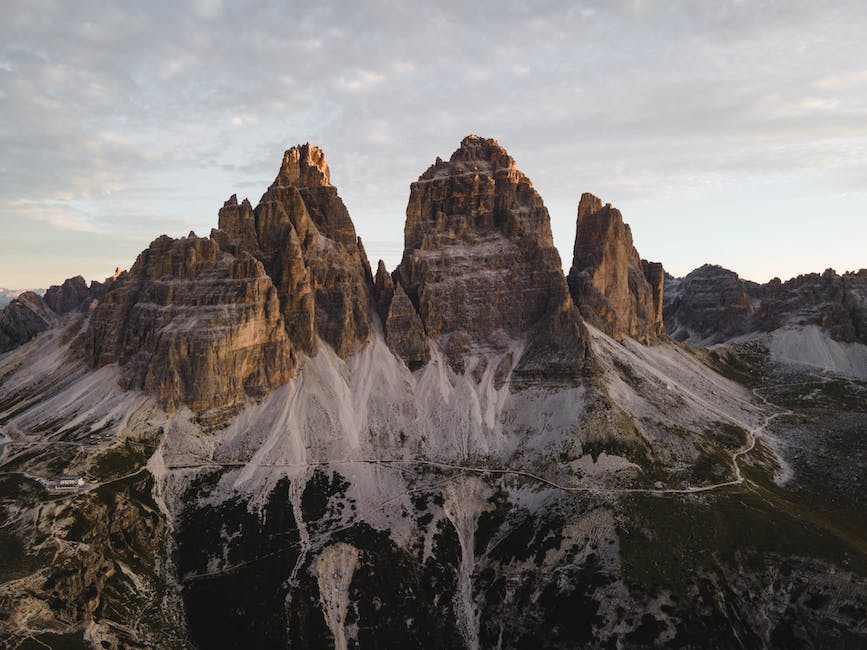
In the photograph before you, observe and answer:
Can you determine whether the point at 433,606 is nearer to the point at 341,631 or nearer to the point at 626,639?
the point at 341,631

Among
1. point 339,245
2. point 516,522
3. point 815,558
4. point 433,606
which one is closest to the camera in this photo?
point 815,558

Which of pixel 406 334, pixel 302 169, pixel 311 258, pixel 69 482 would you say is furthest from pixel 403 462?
pixel 302 169

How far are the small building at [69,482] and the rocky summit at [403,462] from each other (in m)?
0.99

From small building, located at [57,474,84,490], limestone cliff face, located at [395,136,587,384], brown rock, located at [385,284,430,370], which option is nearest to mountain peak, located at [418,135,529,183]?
limestone cliff face, located at [395,136,587,384]

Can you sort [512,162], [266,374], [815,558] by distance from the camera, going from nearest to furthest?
[815,558] < [266,374] < [512,162]

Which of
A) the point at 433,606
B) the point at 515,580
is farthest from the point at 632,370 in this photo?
the point at 433,606

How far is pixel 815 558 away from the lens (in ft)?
308

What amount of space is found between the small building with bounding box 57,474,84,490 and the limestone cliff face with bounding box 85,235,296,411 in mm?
31848

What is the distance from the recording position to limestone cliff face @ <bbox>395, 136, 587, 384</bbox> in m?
176

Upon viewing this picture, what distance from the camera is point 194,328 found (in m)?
148

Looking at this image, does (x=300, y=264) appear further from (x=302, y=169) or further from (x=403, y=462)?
(x=403, y=462)

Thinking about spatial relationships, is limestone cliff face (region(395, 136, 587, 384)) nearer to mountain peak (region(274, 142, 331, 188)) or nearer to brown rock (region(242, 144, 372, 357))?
brown rock (region(242, 144, 372, 357))

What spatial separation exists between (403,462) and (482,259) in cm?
7881

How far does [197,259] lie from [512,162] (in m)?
114
